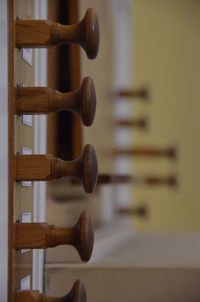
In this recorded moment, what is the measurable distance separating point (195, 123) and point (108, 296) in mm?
1434

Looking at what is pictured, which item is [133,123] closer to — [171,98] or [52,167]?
[52,167]

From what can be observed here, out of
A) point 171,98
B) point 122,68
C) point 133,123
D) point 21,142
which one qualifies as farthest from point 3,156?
point 171,98

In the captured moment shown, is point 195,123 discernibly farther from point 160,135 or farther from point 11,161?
point 11,161

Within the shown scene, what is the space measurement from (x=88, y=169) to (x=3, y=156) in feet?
0.12

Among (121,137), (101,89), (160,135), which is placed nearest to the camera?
(101,89)

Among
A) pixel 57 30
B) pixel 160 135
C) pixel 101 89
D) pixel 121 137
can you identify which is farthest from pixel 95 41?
pixel 160 135

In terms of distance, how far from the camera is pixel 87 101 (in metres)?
0.26

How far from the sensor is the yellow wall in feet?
5.49

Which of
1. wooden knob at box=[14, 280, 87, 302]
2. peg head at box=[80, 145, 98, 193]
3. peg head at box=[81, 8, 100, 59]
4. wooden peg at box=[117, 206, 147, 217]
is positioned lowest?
wooden knob at box=[14, 280, 87, 302]

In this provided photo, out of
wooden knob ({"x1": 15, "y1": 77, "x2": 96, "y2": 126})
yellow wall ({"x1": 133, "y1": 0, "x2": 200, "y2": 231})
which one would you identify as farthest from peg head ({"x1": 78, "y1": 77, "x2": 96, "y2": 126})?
yellow wall ({"x1": 133, "y1": 0, "x2": 200, "y2": 231})

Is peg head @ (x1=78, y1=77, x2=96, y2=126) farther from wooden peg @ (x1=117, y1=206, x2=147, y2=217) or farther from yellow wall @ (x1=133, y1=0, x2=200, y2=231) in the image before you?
yellow wall @ (x1=133, y1=0, x2=200, y2=231)

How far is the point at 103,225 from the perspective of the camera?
72cm

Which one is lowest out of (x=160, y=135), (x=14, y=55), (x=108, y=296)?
(x=108, y=296)

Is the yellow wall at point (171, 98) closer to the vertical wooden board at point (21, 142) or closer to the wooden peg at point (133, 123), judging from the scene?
the wooden peg at point (133, 123)
